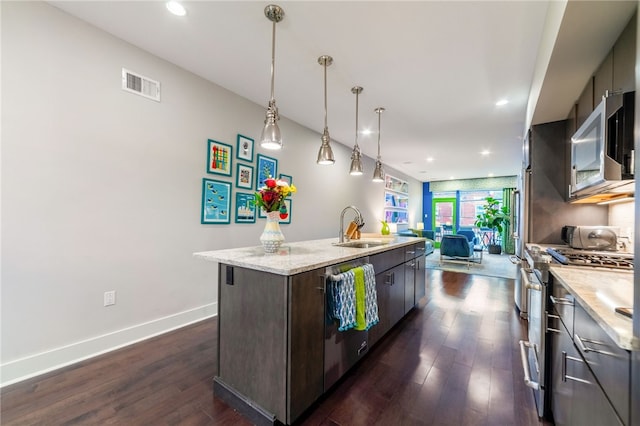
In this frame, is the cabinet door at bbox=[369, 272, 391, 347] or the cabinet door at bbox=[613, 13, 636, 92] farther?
the cabinet door at bbox=[369, 272, 391, 347]

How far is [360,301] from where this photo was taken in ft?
5.76

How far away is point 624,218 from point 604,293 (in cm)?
159

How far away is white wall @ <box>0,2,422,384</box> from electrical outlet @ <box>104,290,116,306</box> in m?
0.04

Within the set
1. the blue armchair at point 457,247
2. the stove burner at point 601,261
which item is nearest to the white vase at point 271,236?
the stove burner at point 601,261

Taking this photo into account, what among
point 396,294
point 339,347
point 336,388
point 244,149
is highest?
point 244,149

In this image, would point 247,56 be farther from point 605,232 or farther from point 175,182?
point 605,232

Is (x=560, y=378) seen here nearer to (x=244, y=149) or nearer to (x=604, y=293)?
(x=604, y=293)

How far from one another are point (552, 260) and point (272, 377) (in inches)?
70.5

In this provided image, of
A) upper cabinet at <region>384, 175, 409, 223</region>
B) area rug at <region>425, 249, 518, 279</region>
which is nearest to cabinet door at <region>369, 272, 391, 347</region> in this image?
area rug at <region>425, 249, 518, 279</region>

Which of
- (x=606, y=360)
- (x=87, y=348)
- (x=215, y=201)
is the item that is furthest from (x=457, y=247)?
(x=87, y=348)

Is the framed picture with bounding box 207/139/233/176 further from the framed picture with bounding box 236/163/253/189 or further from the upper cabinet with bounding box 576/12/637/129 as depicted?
the upper cabinet with bounding box 576/12/637/129

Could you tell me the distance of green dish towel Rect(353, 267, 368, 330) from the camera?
1.73 m

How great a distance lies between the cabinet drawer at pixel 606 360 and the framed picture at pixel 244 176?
308 centimetres

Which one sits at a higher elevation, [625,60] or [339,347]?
[625,60]
